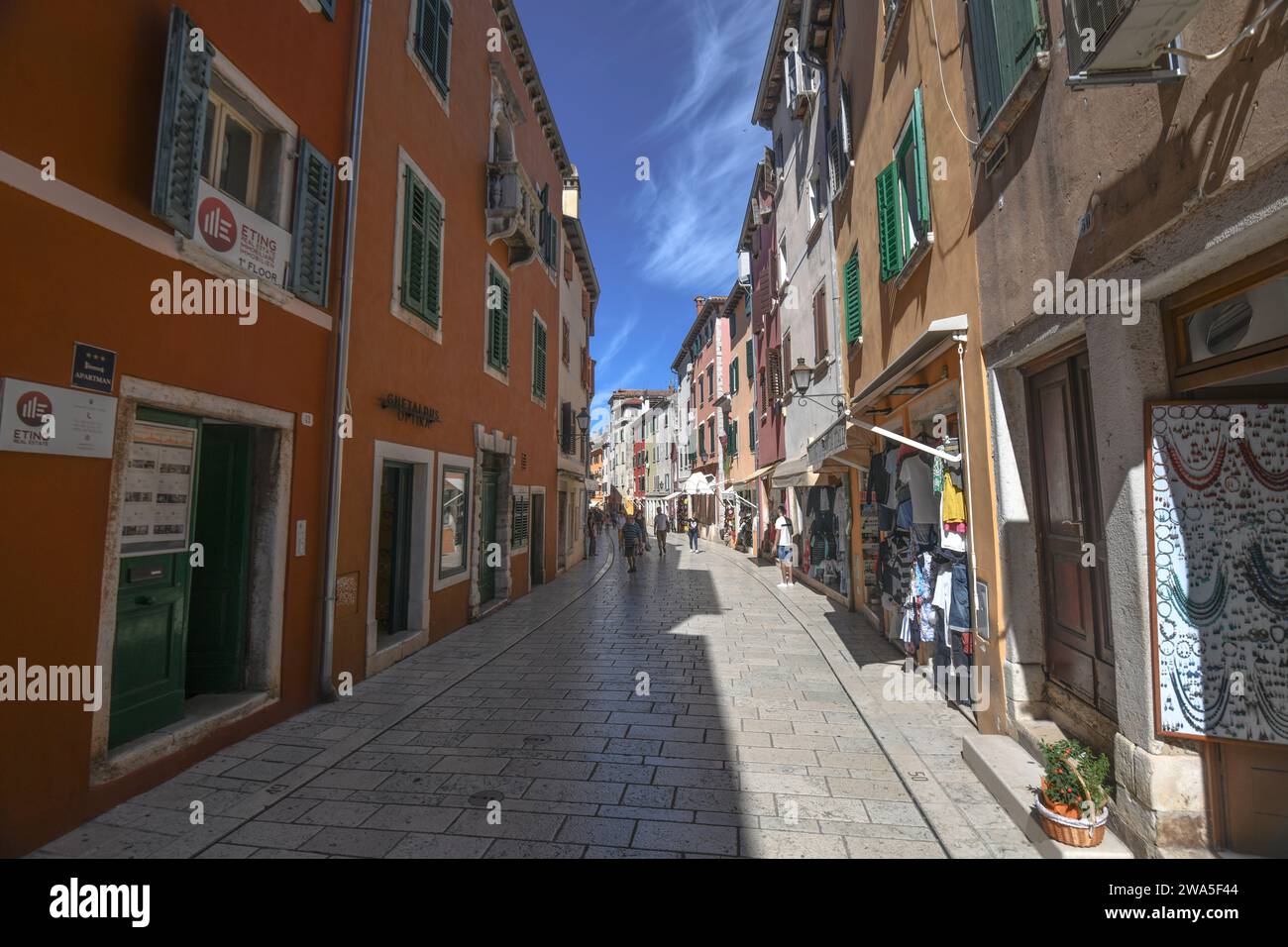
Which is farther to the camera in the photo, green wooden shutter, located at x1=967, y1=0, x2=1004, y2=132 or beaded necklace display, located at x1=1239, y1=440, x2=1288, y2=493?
green wooden shutter, located at x1=967, y1=0, x2=1004, y2=132

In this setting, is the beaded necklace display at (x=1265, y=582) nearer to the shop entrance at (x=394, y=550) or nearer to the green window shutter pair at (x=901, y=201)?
the green window shutter pair at (x=901, y=201)

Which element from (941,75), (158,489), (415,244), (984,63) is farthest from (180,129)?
(941,75)

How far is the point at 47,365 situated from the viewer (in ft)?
11.5

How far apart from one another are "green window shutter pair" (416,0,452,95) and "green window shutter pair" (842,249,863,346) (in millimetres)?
7223

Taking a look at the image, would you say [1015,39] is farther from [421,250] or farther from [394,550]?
[394,550]

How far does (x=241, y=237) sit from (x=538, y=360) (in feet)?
35.7

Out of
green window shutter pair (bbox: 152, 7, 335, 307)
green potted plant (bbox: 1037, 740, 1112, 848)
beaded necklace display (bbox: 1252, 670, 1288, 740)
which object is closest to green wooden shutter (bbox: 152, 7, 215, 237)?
green window shutter pair (bbox: 152, 7, 335, 307)

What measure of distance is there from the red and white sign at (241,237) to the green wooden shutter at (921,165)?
656cm

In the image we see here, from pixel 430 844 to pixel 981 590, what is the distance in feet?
15.5

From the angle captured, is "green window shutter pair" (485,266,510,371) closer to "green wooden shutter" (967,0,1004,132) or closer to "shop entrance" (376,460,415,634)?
"shop entrance" (376,460,415,634)

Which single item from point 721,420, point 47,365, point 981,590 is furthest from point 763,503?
point 47,365

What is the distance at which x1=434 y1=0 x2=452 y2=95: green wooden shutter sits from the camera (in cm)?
932
